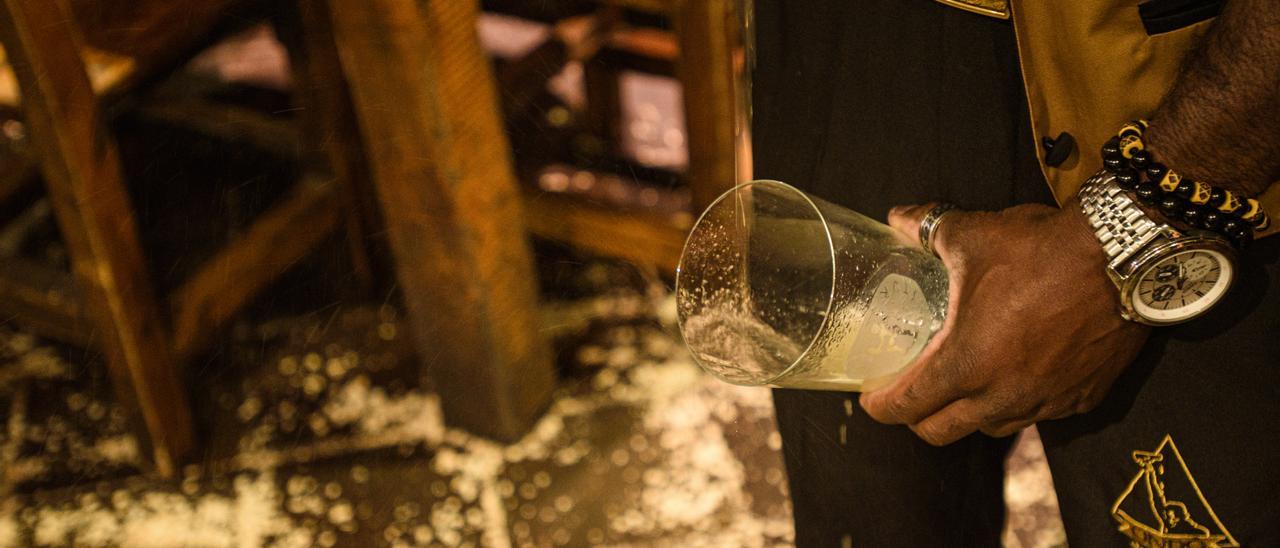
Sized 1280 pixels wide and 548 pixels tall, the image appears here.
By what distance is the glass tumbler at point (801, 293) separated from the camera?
0.87 m

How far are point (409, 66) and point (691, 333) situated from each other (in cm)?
69

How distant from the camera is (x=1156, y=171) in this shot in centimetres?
78

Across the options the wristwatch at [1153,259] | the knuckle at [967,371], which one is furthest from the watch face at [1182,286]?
the knuckle at [967,371]

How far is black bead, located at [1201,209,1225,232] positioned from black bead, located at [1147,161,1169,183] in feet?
0.13

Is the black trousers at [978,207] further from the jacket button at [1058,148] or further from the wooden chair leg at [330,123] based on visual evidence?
the wooden chair leg at [330,123]

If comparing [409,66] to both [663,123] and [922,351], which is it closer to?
[922,351]

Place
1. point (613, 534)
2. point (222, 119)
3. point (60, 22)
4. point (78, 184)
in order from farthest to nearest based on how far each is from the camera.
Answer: point (222, 119)
point (613, 534)
point (78, 184)
point (60, 22)

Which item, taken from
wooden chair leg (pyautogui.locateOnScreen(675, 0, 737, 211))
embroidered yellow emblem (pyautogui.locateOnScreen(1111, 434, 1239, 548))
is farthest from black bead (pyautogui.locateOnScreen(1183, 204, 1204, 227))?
wooden chair leg (pyautogui.locateOnScreen(675, 0, 737, 211))

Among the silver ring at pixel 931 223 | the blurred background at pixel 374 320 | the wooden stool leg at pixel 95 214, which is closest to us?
the silver ring at pixel 931 223

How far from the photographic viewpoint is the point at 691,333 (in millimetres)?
968

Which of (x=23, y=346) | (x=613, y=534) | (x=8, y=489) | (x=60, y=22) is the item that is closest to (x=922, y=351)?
(x=613, y=534)

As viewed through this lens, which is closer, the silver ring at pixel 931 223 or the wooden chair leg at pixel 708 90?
the silver ring at pixel 931 223

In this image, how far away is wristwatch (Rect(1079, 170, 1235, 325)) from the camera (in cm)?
78

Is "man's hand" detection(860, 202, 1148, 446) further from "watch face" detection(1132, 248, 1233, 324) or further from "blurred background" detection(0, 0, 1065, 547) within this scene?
"blurred background" detection(0, 0, 1065, 547)
